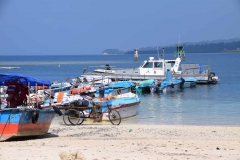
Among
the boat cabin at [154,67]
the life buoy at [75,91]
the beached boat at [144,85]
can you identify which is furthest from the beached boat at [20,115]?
the boat cabin at [154,67]

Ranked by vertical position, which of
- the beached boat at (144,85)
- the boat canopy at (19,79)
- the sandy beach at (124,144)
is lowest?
the sandy beach at (124,144)

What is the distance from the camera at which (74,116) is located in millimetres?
18984

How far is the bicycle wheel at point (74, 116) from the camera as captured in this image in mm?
18922

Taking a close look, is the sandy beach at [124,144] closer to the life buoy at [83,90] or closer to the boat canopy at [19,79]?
the boat canopy at [19,79]

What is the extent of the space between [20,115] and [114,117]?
21.9 feet

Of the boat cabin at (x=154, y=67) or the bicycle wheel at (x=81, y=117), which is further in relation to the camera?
the boat cabin at (x=154, y=67)

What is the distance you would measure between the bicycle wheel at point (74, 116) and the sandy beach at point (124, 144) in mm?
485

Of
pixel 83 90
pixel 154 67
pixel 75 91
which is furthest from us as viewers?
pixel 154 67

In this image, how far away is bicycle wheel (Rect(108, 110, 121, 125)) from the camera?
1977 cm

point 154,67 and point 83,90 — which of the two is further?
point 154,67

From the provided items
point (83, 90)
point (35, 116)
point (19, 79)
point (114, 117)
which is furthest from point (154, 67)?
point (35, 116)

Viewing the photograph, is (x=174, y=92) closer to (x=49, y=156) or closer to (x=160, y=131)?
(x=160, y=131)

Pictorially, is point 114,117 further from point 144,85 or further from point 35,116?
point 144,85

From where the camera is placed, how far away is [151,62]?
133 feet
